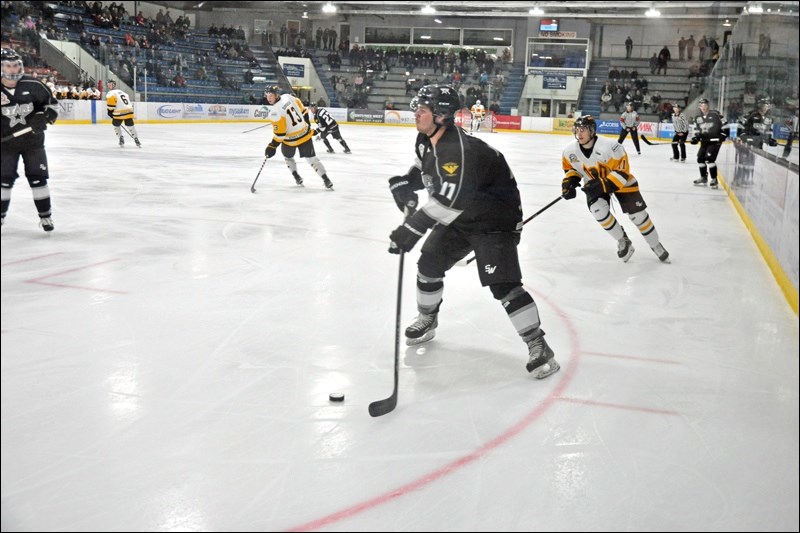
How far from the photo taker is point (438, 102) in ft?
8.79

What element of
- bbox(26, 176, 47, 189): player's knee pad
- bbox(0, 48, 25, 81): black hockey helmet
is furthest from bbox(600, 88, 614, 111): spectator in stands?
bbox(0, 48, 25, 81): black hockey helmet

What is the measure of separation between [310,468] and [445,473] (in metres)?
0.37

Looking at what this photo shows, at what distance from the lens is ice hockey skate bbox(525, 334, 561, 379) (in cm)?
295

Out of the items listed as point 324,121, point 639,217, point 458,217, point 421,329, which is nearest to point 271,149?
point 324,121

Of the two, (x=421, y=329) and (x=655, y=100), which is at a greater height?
(x=655, y=100)

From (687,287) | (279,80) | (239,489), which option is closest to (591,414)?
(239,489)

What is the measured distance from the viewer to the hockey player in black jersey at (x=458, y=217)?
2680 millimetres

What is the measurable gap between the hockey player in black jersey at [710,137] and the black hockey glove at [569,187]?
5799 mm

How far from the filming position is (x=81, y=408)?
97.2 inches

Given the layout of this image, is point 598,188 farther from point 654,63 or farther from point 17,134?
point 654,63

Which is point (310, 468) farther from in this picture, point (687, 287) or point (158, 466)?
point (687, 287)

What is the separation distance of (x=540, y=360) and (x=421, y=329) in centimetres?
61

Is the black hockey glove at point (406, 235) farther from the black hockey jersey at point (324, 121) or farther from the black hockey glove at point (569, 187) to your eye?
the black hockey jersey at point (324, 121)

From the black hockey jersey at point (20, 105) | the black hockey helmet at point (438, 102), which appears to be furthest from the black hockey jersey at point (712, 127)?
the black hockey jersey at point (20, 105)
